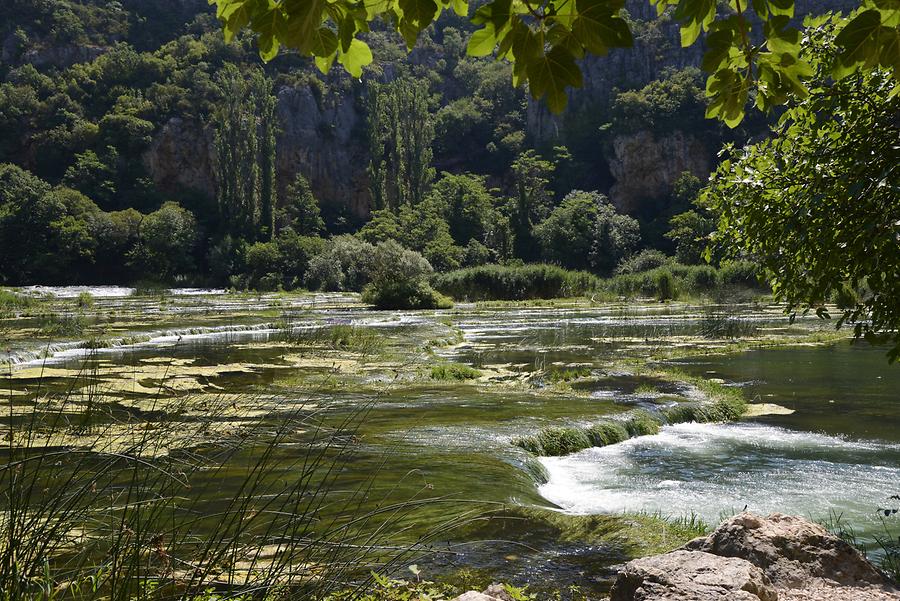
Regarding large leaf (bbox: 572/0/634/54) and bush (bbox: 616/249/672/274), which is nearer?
large leaf (bbox: 572/0/634/54)

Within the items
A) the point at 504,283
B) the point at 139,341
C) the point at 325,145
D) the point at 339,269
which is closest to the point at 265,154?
the point at 325,145

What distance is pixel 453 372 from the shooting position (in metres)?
13.7

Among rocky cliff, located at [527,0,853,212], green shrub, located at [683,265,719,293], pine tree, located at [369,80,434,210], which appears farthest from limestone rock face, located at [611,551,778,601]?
rocky cliff, located at [527,0,853,212]

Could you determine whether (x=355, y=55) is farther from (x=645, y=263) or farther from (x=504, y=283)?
(x=645, y=263)

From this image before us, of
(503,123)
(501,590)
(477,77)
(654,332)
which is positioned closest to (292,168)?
(503,123)

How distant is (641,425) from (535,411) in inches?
57.4

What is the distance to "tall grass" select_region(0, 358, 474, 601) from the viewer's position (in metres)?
2.58

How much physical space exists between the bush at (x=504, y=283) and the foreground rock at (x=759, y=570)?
39.0 metres

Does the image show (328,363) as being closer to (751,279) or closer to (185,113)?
(751,279)

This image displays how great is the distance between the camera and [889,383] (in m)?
13.0

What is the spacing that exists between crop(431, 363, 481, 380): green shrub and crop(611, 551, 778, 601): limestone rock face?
10358 millimetres

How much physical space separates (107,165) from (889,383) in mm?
73388

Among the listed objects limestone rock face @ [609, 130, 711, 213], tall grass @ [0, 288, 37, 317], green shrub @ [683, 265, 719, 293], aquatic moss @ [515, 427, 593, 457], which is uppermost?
limestone rock face @ [609, 130, 711, 213]

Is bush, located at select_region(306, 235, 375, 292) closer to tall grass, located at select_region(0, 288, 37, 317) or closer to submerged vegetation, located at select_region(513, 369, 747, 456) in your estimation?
tall grass, located at select_region(0, 288, 37, 317)
